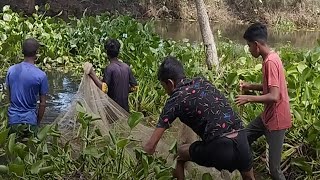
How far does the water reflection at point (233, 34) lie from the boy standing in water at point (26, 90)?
1489cm

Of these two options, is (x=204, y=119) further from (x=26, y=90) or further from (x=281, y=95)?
(x=26, y=90)

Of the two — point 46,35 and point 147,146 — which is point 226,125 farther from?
point 46,35

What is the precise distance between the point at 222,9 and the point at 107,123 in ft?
86.4

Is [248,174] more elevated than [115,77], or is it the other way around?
[115,77]

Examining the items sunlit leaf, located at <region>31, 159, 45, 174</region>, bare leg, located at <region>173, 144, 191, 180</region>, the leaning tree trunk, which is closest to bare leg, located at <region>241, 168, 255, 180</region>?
bare leg, located at <region>173, 144, 191, 180</region>

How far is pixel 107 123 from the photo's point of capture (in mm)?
4773

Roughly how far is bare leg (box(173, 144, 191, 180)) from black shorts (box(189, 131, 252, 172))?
0.08 m

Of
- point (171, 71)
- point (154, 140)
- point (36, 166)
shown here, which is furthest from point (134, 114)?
point (36, 166)

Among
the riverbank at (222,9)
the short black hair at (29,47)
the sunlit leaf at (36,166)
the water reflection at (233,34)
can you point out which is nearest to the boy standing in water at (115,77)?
the short black hair at (29,47)

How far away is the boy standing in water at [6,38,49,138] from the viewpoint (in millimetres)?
4504

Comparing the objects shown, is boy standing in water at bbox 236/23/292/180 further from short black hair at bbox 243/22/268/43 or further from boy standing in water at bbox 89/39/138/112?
boy standing in water at bbox 89/39/138/112

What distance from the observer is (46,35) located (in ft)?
34.6

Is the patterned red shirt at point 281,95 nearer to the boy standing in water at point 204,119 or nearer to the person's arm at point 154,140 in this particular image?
the boy standing in water at point 204,119

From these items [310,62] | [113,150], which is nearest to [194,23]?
[310,62]
